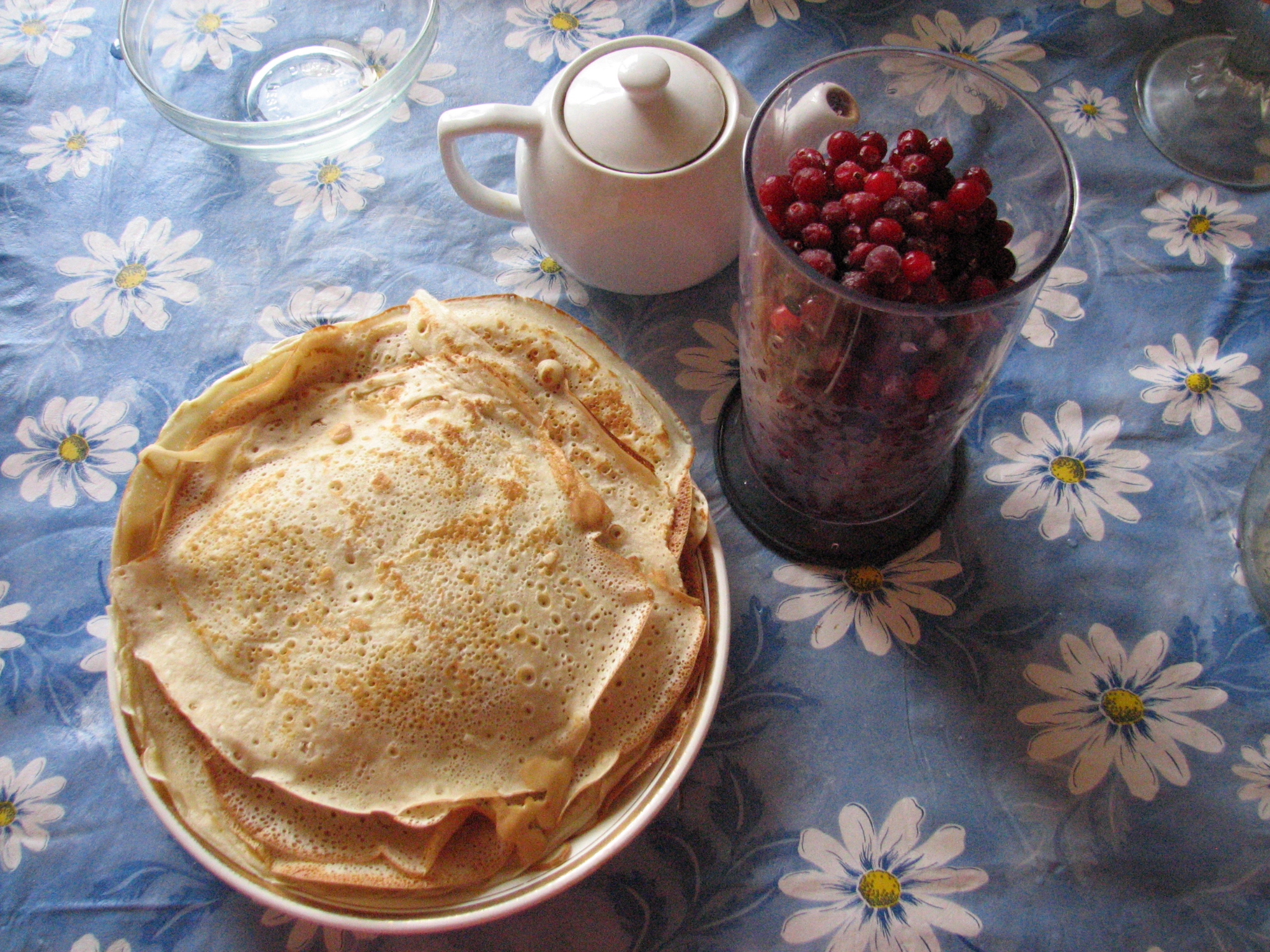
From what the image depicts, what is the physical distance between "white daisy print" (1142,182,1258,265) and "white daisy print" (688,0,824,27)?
479 millimetres

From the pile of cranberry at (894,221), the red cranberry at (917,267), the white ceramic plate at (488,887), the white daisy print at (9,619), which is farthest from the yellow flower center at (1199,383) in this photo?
the white daisy print at (9,619)

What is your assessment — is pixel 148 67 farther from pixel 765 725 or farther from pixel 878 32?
pixel 765 725

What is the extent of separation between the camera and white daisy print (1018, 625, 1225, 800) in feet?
2.31

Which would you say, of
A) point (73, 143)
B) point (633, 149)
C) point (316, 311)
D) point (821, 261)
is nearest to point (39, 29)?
point (73, 143)

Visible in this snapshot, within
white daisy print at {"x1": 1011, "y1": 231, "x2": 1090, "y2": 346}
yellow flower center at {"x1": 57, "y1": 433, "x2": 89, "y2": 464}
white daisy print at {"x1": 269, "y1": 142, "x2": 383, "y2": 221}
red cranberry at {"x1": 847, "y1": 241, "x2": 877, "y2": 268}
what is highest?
red cranberry at {"x1": 847, "y1": 241, "x2": 877, "y2": 268}

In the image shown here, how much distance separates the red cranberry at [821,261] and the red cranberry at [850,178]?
7cm

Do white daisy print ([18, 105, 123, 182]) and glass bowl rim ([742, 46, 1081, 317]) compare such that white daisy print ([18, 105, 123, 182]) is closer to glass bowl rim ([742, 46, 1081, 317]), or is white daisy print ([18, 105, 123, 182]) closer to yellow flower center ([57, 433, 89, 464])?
yellow flower center ([57, 433, 89, 464])

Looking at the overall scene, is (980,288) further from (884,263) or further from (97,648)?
(97,648)

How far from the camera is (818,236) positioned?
0.57 m

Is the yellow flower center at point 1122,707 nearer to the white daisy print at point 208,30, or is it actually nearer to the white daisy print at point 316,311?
the white daisy print at point 316,311

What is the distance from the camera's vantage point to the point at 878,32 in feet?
3.34

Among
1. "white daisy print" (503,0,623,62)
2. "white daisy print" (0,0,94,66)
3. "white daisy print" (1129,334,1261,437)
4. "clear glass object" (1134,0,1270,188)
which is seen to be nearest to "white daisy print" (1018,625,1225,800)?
"white daisy print" (1129,334,1261,437)

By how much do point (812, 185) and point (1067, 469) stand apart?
0.43 meters

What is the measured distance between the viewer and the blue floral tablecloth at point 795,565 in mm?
676
